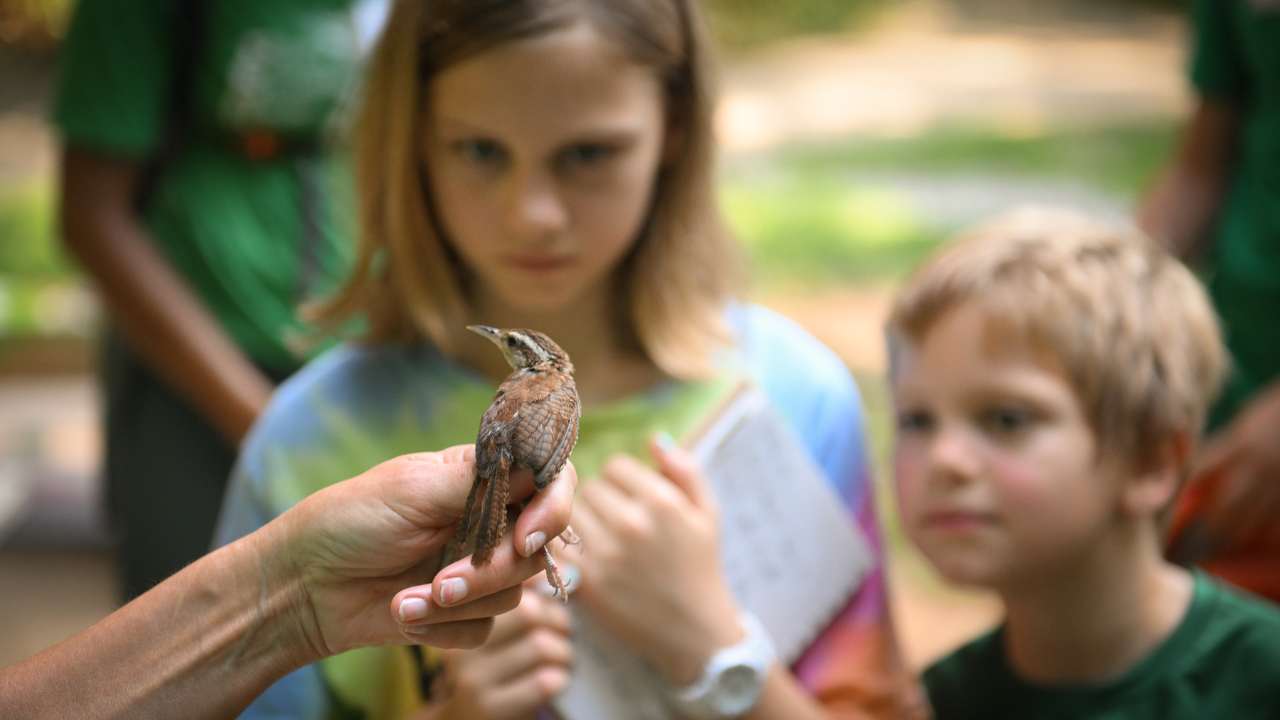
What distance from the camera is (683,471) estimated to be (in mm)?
1155

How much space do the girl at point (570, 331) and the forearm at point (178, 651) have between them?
0.55 feet

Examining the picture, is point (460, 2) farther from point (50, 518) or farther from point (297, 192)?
point (50, 518)

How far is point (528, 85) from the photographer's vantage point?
1.13 m

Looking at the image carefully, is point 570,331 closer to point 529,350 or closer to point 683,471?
point 683,471

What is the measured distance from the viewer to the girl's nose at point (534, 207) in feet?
3.58

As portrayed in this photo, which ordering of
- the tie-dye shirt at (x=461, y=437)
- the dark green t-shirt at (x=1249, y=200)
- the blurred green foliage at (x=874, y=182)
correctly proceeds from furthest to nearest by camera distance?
the blurred green foliage at (x=874, y=182), the dark green t-shirt at (x=1249, y=200), the tie-dye shirt at (x=461, y=437)

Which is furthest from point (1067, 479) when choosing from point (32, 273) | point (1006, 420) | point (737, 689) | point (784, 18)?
point (784, 18)

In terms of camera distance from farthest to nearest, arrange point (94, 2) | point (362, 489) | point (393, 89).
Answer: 1. point (94, 2)
2. point (393, 89)
3. point (362, 489)

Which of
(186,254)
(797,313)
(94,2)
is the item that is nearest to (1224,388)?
(186,254)

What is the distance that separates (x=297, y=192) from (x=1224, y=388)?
4.99ft

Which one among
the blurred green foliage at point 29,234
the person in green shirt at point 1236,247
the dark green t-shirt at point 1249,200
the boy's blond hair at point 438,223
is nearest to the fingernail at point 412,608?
the boy's blond hair at point 438,223

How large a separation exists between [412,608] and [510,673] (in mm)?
421

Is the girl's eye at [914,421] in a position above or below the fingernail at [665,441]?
below

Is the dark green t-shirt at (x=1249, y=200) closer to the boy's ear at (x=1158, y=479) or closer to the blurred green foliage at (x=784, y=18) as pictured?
the boy's ear at (x=1158, y=479)
